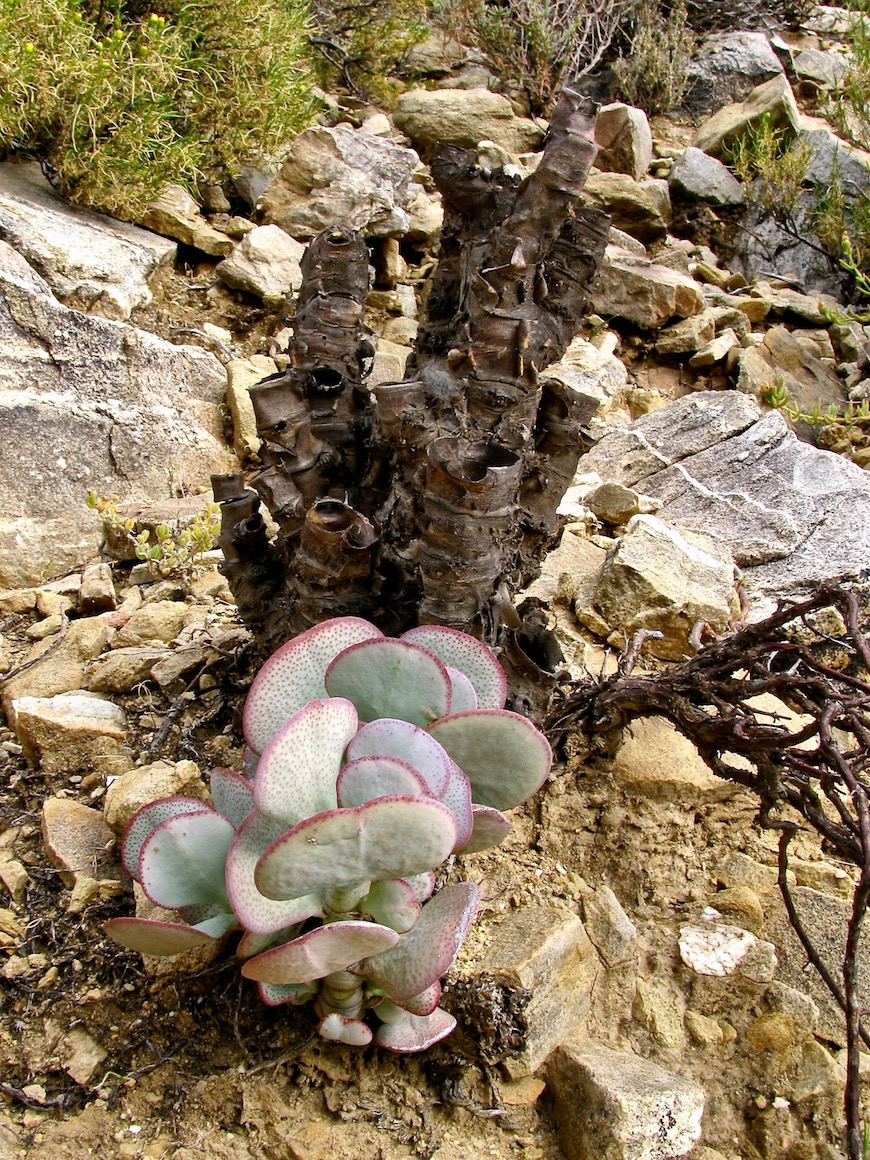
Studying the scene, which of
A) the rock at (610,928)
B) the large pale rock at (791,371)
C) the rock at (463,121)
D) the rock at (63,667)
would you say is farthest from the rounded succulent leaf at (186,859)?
the rock at (463,121)

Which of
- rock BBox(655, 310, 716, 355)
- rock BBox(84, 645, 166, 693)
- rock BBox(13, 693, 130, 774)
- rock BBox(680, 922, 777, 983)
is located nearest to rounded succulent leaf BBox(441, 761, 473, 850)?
rock BBox(680, 922, 777, 983)

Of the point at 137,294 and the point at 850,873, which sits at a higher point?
the point at 137,294

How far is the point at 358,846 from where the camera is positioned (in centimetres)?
125

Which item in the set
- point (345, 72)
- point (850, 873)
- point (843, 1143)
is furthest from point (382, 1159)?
point (345, 72)

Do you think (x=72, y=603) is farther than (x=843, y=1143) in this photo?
Yes

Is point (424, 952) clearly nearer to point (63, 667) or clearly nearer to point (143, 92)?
point (63, 667)

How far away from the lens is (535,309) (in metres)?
1.87

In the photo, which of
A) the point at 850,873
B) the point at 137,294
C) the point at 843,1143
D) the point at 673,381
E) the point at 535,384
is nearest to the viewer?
the point at 843,1143

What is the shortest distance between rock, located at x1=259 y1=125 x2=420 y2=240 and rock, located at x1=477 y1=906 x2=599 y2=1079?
3838 mm

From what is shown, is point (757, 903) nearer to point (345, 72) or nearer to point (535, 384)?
point (535, 384)

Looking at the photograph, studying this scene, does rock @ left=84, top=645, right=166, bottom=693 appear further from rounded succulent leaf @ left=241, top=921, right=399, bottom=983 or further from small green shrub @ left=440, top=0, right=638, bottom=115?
small green shrub @ left=440, top=0, right=638, bottom=115

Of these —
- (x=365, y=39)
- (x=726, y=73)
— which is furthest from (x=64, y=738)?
(x=726, y=73)

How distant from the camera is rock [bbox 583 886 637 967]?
6.11 ft

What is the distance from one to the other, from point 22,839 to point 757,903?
158cm
